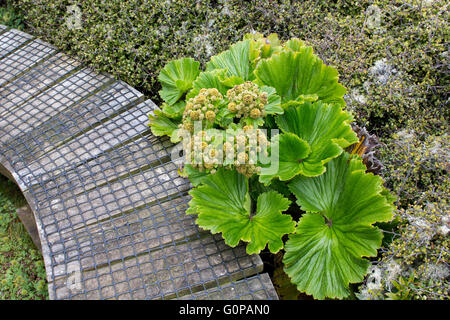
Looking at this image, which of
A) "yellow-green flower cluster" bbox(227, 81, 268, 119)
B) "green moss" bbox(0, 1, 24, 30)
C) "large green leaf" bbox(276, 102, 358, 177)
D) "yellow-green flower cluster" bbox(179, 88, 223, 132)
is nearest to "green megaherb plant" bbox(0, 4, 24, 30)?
"green moss" bbox(0, 1, 24, 30)

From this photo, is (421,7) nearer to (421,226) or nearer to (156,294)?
(421,226)

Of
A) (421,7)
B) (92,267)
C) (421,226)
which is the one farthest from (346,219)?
(421,7)

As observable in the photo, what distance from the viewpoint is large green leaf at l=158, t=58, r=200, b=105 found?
200cm

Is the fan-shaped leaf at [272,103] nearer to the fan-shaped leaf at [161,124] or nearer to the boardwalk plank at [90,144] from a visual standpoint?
the fan-shaped leaf at [161,124]

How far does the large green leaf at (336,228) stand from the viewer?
1.44 meters

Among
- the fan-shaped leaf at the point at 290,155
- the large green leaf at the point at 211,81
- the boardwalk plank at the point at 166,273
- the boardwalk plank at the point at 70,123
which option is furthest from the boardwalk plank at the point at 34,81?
the fan-shaped leaf at the point at 290,155

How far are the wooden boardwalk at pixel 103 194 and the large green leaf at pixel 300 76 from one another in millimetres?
646

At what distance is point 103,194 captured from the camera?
1794mm

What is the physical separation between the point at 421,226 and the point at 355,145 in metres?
0.46

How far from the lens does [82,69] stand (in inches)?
96.6

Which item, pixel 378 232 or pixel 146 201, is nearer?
pixel 378 232

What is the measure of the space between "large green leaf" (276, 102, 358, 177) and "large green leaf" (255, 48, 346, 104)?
115 millimetres

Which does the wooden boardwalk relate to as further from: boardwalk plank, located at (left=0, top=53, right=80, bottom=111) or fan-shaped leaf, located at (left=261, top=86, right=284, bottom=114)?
fan-shaped leaf, located at (left=261, top=86, right=284, bottom=114)
